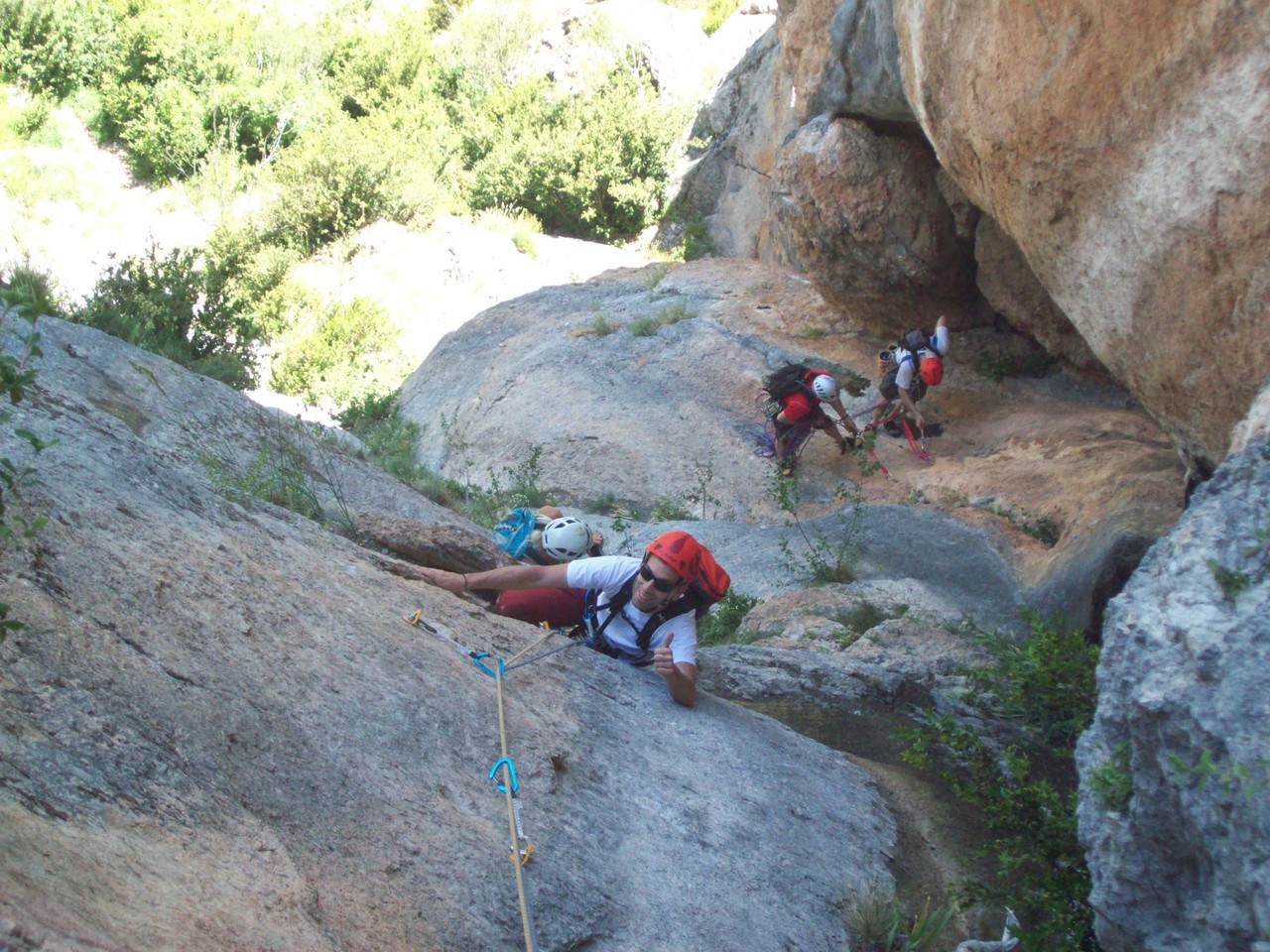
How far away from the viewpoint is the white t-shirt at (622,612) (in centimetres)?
502

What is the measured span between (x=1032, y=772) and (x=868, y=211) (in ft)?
30.3

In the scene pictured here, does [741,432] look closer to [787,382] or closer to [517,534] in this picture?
[787,382]

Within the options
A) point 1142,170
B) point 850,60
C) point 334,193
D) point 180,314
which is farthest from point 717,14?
point 1142,170

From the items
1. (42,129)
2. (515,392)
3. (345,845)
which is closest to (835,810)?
(345,845)

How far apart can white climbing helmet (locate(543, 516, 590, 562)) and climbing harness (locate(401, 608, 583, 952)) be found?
0.52 m

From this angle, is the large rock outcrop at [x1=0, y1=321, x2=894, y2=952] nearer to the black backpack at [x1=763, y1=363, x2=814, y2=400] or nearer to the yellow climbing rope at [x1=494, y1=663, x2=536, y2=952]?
the yellow climbing rope at [x1=494, y1=663, x2=536, y2=952]

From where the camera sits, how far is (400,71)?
30.0 m

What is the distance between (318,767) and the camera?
322 centimetres

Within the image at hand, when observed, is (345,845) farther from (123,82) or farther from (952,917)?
(123,82)

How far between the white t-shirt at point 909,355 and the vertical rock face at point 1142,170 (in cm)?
453

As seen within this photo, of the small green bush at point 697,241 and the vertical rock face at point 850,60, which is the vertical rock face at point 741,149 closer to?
the small green bush at point 697,241

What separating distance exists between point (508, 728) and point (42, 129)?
27.7 m

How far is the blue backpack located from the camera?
5648 mm

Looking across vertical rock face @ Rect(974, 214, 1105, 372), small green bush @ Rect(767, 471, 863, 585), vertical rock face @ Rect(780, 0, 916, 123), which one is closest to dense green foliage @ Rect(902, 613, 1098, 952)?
small green bush @ Rect(767, 471, 863, 585)
